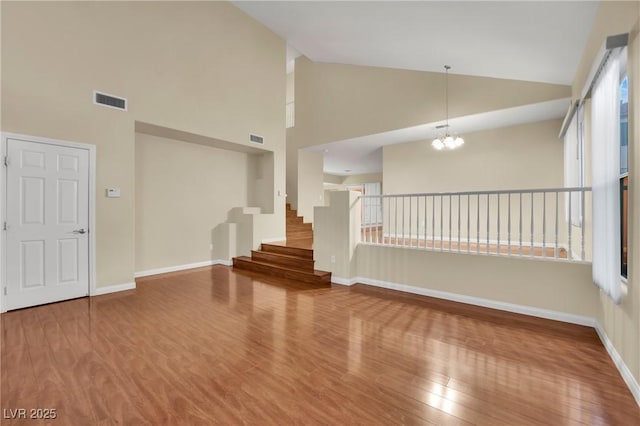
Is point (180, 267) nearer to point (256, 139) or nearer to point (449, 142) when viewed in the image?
point (256, 139)

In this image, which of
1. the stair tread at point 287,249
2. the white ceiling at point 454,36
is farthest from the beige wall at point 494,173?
the stair tread at point 287,249

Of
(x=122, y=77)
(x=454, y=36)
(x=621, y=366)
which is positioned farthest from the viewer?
(x=122, y=77)

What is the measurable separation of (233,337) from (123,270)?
9.33ft

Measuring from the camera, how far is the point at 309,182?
29.7 ft

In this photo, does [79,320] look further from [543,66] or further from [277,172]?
[543,66]

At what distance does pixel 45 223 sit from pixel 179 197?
229 cm

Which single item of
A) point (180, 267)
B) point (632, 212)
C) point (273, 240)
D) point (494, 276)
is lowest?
point (180, 267)

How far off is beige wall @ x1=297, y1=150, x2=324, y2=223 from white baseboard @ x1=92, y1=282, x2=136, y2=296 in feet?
16.2

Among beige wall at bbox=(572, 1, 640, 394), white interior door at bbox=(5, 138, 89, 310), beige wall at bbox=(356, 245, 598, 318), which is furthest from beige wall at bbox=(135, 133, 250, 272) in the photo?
beige wall at bbox=(572, 1, 640, 394)

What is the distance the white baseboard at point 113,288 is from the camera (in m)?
4.23

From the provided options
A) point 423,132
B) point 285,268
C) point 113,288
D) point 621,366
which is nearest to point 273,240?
point 285,268

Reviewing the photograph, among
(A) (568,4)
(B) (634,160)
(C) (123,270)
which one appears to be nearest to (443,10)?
(A) (568,4)

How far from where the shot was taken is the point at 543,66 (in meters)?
4.14

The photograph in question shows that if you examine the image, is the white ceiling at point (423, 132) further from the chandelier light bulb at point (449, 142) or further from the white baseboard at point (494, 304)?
the white baseboard at point (494, 304)
